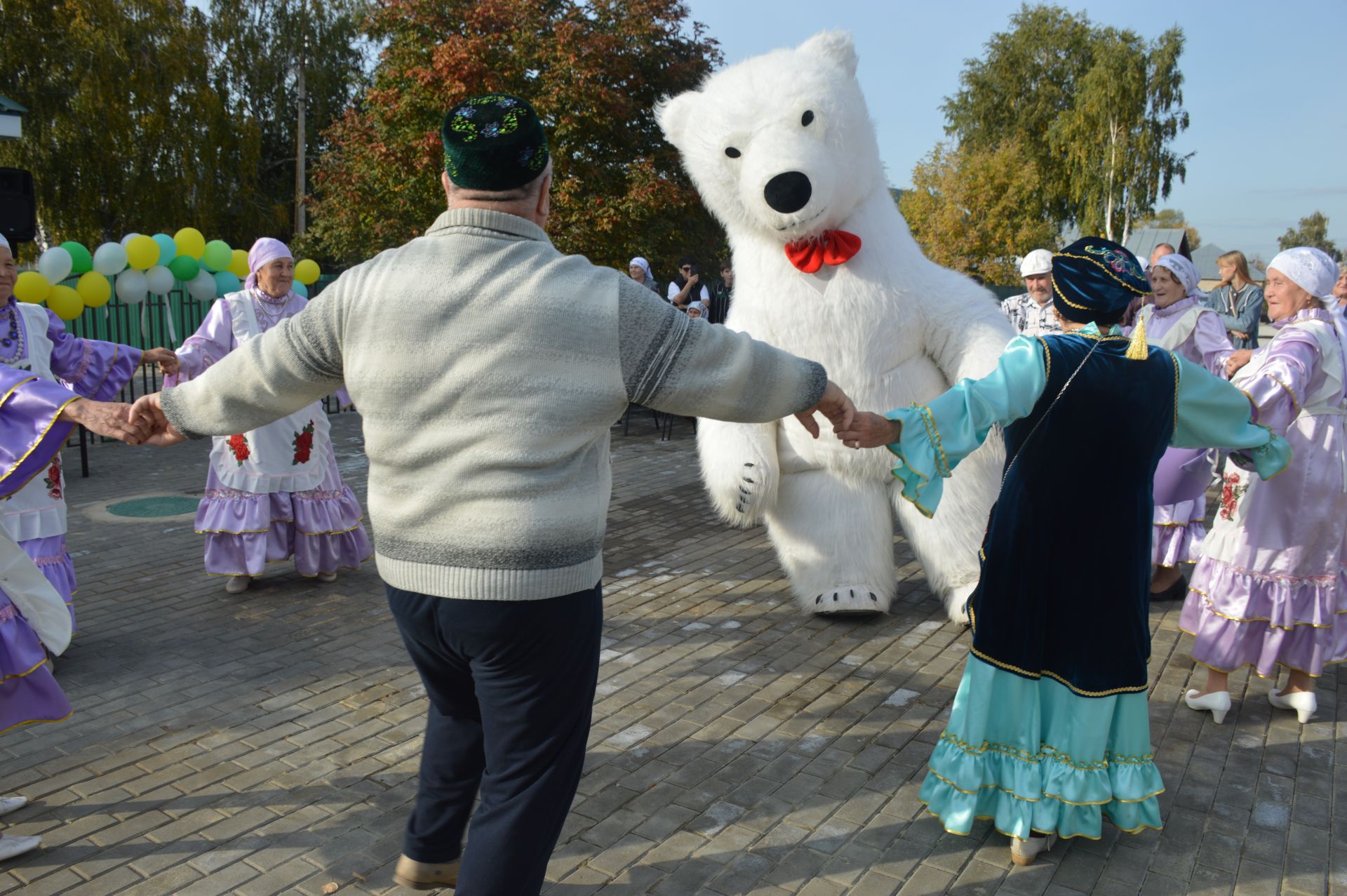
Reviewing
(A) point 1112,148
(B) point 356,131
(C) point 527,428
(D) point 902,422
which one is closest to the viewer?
(C) point 527,428

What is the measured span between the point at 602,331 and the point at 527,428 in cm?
26

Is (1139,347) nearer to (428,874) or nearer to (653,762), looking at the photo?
(653,762)

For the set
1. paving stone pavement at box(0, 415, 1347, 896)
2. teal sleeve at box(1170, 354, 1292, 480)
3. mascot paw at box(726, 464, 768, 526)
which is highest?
teal sleeve at box(1170, 354, 1292, 480)

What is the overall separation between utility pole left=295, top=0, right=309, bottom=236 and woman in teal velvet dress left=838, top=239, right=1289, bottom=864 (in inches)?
956

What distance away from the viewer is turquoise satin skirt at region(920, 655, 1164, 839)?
2990 millimetres

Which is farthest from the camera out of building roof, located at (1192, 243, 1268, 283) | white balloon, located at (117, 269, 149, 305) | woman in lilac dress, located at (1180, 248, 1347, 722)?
building roof, located at (1192, 243, 1268, 283)

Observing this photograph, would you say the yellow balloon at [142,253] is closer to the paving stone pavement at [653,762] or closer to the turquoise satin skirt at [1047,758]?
the paving stone pavement at [653,762]

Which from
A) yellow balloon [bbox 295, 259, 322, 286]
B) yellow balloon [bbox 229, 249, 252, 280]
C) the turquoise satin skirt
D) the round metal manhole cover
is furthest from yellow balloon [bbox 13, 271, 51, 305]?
the turquoise satin skirt

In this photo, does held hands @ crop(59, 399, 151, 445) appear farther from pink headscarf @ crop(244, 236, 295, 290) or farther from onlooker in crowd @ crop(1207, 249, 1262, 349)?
onlooker in crowd @ crop(1207, 249, 1262, 349)

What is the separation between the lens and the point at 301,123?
997 inches

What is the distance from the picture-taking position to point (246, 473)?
18.3 ft

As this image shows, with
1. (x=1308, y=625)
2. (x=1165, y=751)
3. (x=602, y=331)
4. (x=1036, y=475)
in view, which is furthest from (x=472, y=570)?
(x=1308, y=625)

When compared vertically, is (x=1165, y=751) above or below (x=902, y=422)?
below

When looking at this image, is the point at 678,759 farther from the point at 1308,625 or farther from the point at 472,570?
the point at 1308,625
